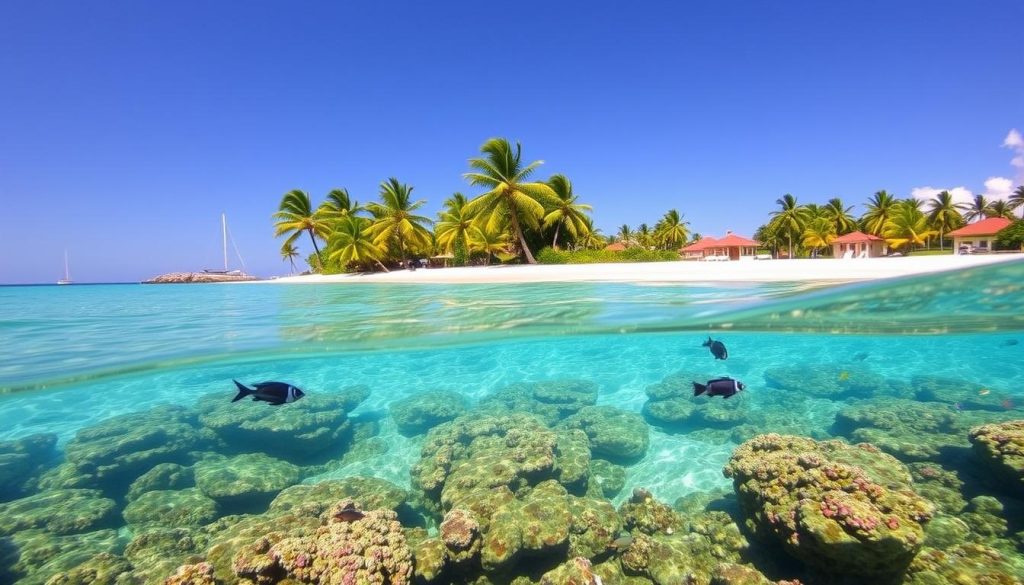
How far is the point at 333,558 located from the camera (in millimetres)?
4902

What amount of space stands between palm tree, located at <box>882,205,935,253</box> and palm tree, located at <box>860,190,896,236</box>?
4.51 m

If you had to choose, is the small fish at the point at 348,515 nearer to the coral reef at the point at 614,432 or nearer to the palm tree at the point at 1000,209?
the coral reef at the point at 614,432

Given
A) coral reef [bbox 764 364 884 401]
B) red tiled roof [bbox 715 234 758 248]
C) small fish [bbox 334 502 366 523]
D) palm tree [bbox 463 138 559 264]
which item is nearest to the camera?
small fish [bbox 334 502 366 523]

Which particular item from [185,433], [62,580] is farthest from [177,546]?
[185,433]

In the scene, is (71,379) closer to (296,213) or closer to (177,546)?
(177,546)

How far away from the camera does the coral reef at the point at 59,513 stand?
24.7 feet

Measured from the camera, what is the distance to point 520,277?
22.6 metres

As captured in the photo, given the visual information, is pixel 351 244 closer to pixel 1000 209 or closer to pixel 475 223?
pixel 475 223

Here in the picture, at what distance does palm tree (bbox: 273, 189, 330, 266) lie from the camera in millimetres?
42375

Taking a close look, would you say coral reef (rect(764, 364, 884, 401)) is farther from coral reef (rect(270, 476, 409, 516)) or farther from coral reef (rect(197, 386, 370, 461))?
coral reef (rect(197, 386, 370, 461))

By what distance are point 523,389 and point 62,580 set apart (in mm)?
12014

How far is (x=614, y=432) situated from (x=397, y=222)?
3022cm

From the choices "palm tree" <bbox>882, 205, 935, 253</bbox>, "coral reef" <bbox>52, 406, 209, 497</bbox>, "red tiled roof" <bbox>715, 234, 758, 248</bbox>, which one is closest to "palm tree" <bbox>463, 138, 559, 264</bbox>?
"coral reef" <bbox>52, 406, 209, 497</bbox>

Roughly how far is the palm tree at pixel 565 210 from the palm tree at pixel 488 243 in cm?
414
